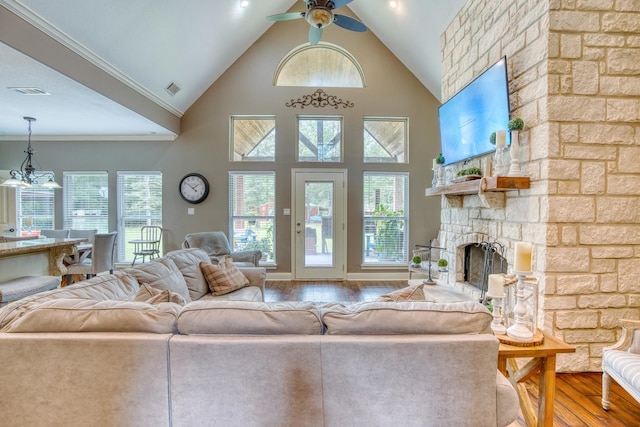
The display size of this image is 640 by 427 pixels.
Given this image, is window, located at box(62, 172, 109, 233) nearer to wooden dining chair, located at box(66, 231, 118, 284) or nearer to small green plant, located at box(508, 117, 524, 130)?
wooden dining chair, located at box(66, 231, 118, 284)

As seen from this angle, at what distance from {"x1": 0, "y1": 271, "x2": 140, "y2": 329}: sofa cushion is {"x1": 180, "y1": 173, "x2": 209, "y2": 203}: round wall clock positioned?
3441 mm

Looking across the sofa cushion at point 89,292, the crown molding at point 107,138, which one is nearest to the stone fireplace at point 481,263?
the sofa cushion at point 89,292

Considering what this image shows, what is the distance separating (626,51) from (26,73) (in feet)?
16.4

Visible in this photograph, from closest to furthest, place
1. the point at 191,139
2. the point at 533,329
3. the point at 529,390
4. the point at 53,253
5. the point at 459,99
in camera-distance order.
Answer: the point at 533,329 < the point at 529,390 < the point at 459,99 < the point at 53,253 < the point at 191,139

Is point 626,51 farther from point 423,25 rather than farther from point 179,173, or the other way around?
point 179,173

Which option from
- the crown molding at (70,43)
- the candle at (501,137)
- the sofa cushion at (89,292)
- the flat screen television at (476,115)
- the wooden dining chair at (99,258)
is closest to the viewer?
the sofa cushion at (89,292)

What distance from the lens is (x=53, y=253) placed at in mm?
3711

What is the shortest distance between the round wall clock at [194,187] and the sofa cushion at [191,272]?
98.8 inches

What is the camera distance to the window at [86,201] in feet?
18.4

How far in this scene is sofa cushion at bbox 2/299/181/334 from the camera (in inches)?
51.1

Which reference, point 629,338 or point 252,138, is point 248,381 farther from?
point 252,138

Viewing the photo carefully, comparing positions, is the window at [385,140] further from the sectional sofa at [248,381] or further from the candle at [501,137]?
the sectional sofa at [248,381]

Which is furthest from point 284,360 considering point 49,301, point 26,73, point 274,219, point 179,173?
point 179,173

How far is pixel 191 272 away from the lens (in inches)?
114
